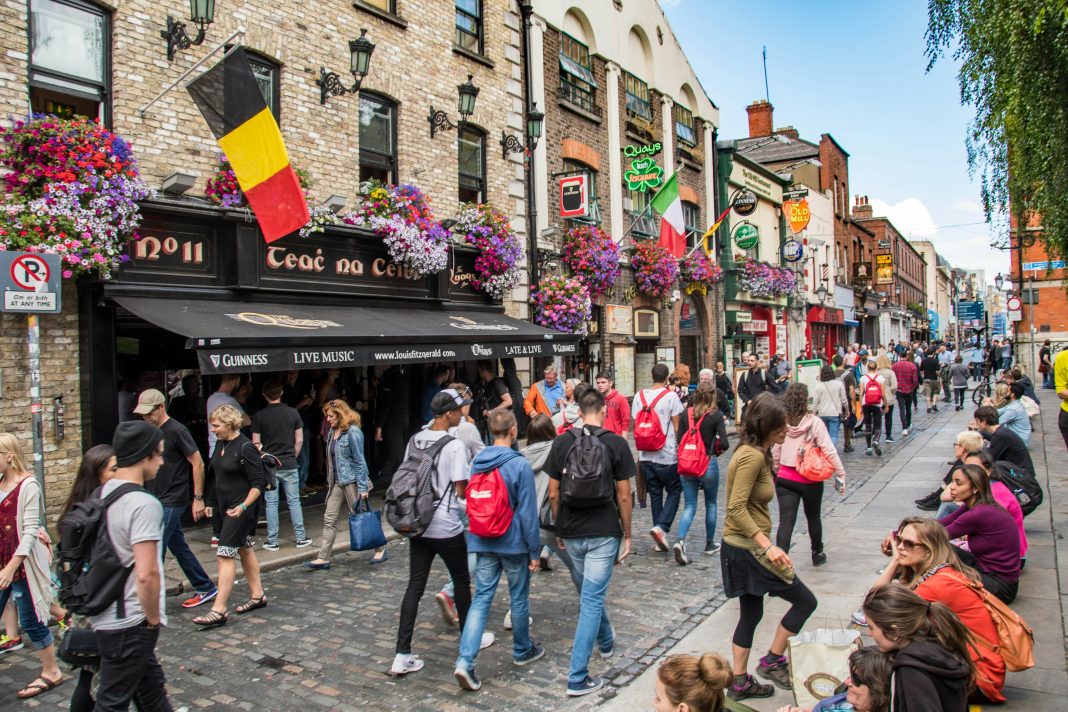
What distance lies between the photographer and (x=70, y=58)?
8461mm

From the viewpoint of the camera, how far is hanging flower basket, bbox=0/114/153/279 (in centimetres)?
743

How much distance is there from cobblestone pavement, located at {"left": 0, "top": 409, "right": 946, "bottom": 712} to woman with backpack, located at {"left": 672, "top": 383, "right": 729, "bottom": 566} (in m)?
0.30

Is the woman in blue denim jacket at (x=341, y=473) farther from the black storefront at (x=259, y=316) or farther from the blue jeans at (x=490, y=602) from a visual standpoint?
the blue jeans at (x=490, y=602)

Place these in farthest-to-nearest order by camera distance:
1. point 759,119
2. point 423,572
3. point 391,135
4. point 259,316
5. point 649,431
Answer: point 759,119 < point 391,135 < point 259,316 < point 649,431 < point 423,572

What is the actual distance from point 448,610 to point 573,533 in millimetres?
1512

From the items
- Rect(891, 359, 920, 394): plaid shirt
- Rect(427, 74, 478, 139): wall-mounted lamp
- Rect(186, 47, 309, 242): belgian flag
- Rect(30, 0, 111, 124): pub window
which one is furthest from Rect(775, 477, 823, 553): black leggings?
Rect(891, 359, 920, 394): plaid shirt

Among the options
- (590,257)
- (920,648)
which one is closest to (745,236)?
(590,257)

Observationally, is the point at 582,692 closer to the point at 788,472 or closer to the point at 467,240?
the point at 788,472

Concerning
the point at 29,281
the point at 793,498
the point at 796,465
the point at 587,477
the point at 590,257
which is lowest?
the point at 793,498

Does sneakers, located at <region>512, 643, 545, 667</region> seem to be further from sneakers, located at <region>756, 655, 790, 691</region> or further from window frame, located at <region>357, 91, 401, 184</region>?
window frame, located at <region>357, 91, 401, 184</region>

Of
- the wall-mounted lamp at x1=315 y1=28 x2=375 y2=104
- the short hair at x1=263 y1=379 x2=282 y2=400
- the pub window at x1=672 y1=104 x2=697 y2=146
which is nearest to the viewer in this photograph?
the short hair at x1=263 y1=379 x2=282 y2=400

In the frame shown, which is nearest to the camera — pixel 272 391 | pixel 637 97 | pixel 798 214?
pixel 272 391

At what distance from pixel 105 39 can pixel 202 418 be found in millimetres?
4577

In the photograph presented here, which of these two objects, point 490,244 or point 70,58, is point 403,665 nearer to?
point 70,58
